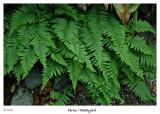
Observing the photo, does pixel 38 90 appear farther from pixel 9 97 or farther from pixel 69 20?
pixel 69 20

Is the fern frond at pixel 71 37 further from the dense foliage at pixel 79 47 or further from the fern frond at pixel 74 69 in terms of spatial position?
the fern frond at pixel 74 69

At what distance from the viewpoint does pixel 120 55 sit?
15.1 ft

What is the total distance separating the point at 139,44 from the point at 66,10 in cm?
113

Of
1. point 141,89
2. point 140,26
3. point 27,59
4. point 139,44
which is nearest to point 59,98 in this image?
point 27,59

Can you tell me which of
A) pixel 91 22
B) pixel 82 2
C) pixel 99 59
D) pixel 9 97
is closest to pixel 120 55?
pixel 99 59

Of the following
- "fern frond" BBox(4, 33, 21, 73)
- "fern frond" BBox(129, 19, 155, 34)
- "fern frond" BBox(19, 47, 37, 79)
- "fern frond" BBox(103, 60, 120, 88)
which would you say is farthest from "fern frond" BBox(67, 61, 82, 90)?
"fern frond" BBox(129, 19, 155, 34)

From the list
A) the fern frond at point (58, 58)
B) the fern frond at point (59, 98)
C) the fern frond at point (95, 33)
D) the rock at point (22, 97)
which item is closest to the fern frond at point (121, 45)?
the fern frond at point (95, 33)

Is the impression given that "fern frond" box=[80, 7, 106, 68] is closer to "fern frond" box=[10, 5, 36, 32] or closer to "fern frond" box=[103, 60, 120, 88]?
"fern frond" box=[103, 60, 120, 88]

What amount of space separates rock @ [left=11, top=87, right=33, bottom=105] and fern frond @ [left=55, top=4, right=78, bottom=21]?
129 centimetres

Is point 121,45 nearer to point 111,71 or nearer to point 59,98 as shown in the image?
point 111,71

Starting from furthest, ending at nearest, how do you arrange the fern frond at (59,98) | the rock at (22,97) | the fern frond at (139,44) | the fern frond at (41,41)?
the rock at (22,97)
the fern frond at (59,98)
the fern frond at (139,44)
the fern frond at (41,41)

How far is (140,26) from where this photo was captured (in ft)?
15.6

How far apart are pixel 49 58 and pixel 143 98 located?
149cm

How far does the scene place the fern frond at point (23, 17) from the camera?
4551 millimetres
